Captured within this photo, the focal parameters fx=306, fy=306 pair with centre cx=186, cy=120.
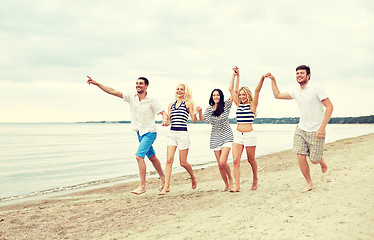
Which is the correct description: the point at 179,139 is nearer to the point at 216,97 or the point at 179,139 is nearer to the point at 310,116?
the point at 216,97

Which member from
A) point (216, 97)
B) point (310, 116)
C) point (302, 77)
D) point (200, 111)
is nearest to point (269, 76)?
point (302, 77)

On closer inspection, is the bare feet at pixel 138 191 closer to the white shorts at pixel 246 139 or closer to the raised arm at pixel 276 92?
the white shorts at pixel 246 139

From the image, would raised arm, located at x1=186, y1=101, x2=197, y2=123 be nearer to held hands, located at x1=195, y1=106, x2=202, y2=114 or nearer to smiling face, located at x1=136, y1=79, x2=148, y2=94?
held hands, located at x1=195, y1=106, x2=202, y2=114

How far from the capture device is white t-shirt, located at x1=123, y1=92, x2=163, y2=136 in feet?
24.4

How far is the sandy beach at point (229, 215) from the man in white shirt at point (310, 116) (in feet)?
2.74

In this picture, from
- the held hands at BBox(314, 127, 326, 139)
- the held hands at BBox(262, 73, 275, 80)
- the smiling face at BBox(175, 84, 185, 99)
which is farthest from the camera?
the smiling face at BBox(175, 84, 185, 99)

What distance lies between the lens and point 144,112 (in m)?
7.44

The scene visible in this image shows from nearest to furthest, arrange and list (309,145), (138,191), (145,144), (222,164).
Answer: (309,145) → (222,164) → (145,144) → (138,191)

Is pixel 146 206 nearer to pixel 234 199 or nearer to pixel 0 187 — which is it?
pixel 234 199

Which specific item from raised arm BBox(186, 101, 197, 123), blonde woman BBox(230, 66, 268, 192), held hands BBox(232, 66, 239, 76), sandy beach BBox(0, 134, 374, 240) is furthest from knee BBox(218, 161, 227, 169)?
held hands BBox(232, 66, 239, 76)

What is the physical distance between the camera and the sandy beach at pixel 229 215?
430 cm

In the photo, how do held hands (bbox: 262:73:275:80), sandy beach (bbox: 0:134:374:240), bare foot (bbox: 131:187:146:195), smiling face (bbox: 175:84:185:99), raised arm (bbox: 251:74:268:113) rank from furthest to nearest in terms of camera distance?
1. bare foot (bbox: 131:187:146:195)
2. smiling face (bbox: 175:84:185:99)
3. raised arm (bbox: 251:74:268:113)
4. held hands (bbox: 262:73:275:80)
5. sandy beach (bbox: 0:134:374:240)

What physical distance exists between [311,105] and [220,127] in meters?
2.09

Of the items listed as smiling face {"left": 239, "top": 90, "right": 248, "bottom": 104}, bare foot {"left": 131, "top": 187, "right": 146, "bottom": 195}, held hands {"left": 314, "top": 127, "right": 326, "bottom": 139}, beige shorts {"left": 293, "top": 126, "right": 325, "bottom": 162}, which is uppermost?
smiling face {"left": 239, "top": 90, "right": 248, "bottom": 104}
